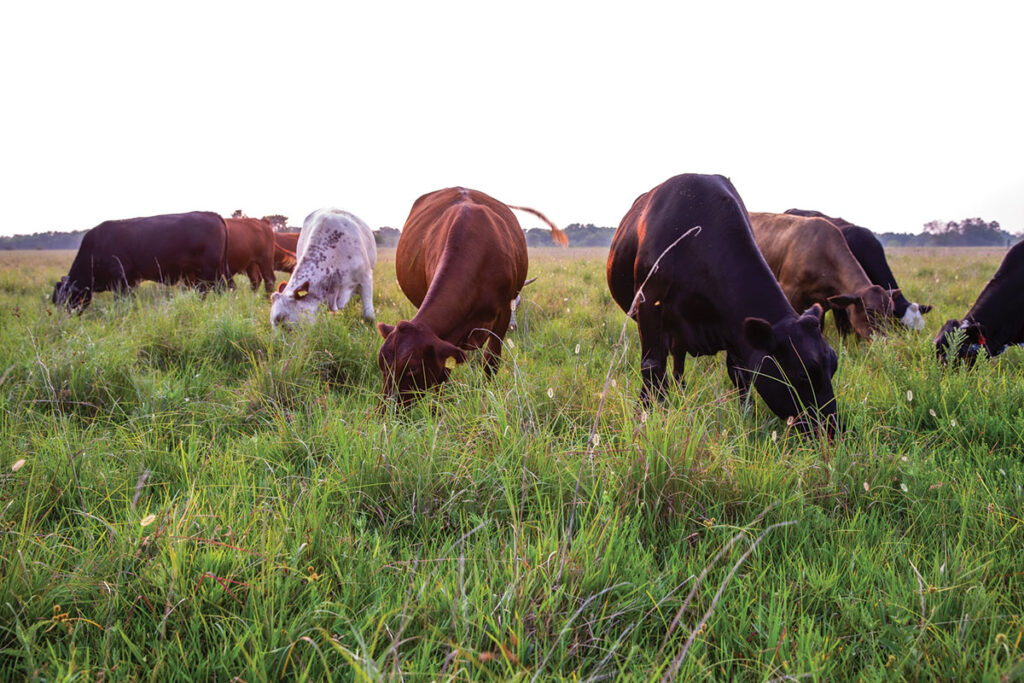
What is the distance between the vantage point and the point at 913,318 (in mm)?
6379

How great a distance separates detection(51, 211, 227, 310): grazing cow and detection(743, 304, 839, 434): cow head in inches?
394

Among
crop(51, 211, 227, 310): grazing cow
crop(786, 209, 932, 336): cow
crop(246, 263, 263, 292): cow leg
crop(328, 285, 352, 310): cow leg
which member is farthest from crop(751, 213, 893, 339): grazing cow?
crop(246, 263, 263, 292): cow leg

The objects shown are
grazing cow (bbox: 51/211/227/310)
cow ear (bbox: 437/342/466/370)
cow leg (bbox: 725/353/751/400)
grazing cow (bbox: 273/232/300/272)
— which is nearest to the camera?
cow leg (bbox: 725/353/751/400)

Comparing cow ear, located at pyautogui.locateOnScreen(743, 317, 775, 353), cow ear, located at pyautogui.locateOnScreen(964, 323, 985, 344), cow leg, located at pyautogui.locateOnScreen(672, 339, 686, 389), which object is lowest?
cow leg, located at pyautogui.locateOnScreen(672, 339, 686, 389)

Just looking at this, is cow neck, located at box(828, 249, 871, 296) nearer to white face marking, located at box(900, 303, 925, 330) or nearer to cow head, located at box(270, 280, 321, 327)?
white face marking, located at box(900, 303, 925, 330)

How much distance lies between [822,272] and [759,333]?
12.8 feet

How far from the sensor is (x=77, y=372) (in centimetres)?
359

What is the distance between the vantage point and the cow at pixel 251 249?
44.7ft

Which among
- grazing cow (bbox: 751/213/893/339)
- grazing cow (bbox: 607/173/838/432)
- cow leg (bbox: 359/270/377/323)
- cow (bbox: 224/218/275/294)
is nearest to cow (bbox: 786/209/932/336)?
grazing cow (bbox: 751/213/893/339)

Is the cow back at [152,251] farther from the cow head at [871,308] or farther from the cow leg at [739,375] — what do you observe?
the cow head at [871,308]

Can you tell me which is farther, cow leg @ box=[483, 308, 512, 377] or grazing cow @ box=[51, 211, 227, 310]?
grazing cow @ box=[51, 211, 227, 310]

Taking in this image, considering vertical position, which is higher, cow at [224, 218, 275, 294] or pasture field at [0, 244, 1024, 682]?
cow at [224, 218, 275, 294]

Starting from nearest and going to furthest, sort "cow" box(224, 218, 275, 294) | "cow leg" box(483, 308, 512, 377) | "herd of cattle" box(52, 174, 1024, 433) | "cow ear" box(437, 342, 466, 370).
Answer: "herd of cattle" box(52, 174, 1024, 433) → "cow ear" box(437, 342, 466, 370) → "cow leg" box(483, 308, 512, 377) → "cow" box(224, 218, 275, 294)

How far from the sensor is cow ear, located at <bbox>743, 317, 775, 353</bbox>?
3002 millimetres
